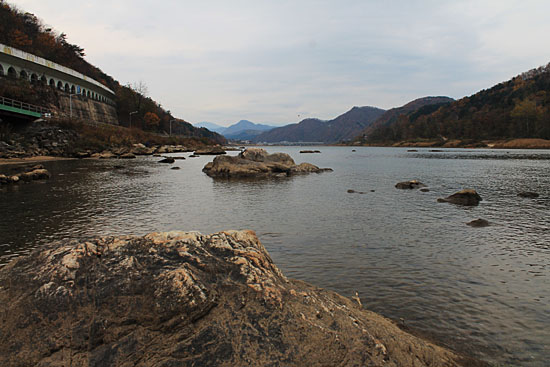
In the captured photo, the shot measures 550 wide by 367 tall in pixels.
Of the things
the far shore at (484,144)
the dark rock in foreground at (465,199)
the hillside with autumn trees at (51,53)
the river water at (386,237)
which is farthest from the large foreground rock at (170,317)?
the far shore at (484,144)

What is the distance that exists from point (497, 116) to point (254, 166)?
13844cm

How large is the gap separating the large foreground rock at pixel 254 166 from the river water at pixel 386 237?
32.9 feet

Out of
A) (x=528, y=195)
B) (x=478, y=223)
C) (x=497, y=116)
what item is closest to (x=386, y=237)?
(x=478, y=223)

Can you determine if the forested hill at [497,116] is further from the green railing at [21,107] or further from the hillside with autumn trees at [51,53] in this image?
the green railing at [21,107]

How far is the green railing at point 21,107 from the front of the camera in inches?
1972

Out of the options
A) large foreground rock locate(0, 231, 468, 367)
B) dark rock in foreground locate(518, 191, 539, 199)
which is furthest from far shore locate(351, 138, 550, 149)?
large foreground rock locate(0, 231, 468, 367)

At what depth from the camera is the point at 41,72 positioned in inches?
2859

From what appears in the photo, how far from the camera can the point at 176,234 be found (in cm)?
A: 475

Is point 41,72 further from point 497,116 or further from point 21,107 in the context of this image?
point 497,116

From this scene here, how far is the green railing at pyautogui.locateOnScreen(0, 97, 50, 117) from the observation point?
5010 cm

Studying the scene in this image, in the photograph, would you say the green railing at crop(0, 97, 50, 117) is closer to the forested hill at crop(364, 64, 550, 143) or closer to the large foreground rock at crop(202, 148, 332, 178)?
the large foreground rock at crop(202, 148, 332, 178)

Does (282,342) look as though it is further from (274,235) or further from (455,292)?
(274,235)

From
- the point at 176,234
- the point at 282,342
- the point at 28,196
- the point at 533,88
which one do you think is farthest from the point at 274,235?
the point at 533,88

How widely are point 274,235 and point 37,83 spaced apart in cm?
7840
